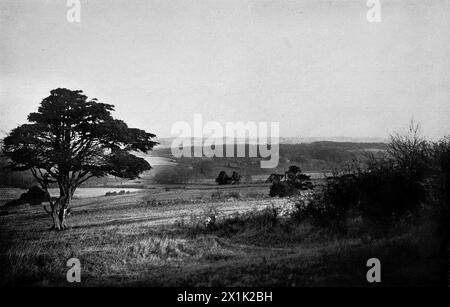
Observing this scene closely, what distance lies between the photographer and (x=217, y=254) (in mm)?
13586

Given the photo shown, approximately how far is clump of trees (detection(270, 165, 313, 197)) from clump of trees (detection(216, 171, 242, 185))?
20.5 ft

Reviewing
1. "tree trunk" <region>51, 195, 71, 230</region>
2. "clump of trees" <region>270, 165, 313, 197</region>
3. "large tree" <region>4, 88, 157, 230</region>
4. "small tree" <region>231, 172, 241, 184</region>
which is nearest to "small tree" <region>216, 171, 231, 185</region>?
"small tree" <region>231, 172, 241, 184</region>

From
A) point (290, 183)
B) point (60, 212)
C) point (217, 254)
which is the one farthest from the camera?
point (290, 183)

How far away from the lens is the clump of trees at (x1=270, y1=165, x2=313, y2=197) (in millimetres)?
32125

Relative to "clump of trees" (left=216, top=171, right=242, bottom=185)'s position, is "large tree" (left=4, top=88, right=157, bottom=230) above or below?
above

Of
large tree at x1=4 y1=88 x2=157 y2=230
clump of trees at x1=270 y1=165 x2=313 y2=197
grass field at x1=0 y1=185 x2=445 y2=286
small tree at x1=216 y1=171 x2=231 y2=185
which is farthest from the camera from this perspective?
small tree at x1=216 y1=171 x2=231 y2=185

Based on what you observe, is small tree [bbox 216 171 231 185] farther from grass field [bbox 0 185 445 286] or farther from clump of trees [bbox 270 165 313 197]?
grass field [bbox 0 185 445 286]

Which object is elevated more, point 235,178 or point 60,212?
point 235,178

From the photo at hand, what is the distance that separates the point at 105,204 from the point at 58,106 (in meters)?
13.1

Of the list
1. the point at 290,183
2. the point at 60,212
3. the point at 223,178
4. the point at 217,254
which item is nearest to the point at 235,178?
the point at 223,178

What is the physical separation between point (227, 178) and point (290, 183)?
8686 millimetres

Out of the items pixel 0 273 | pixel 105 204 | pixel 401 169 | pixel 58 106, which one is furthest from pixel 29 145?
pixel 401 169

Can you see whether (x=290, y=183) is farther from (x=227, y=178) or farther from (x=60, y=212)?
(x=60, y=212)
